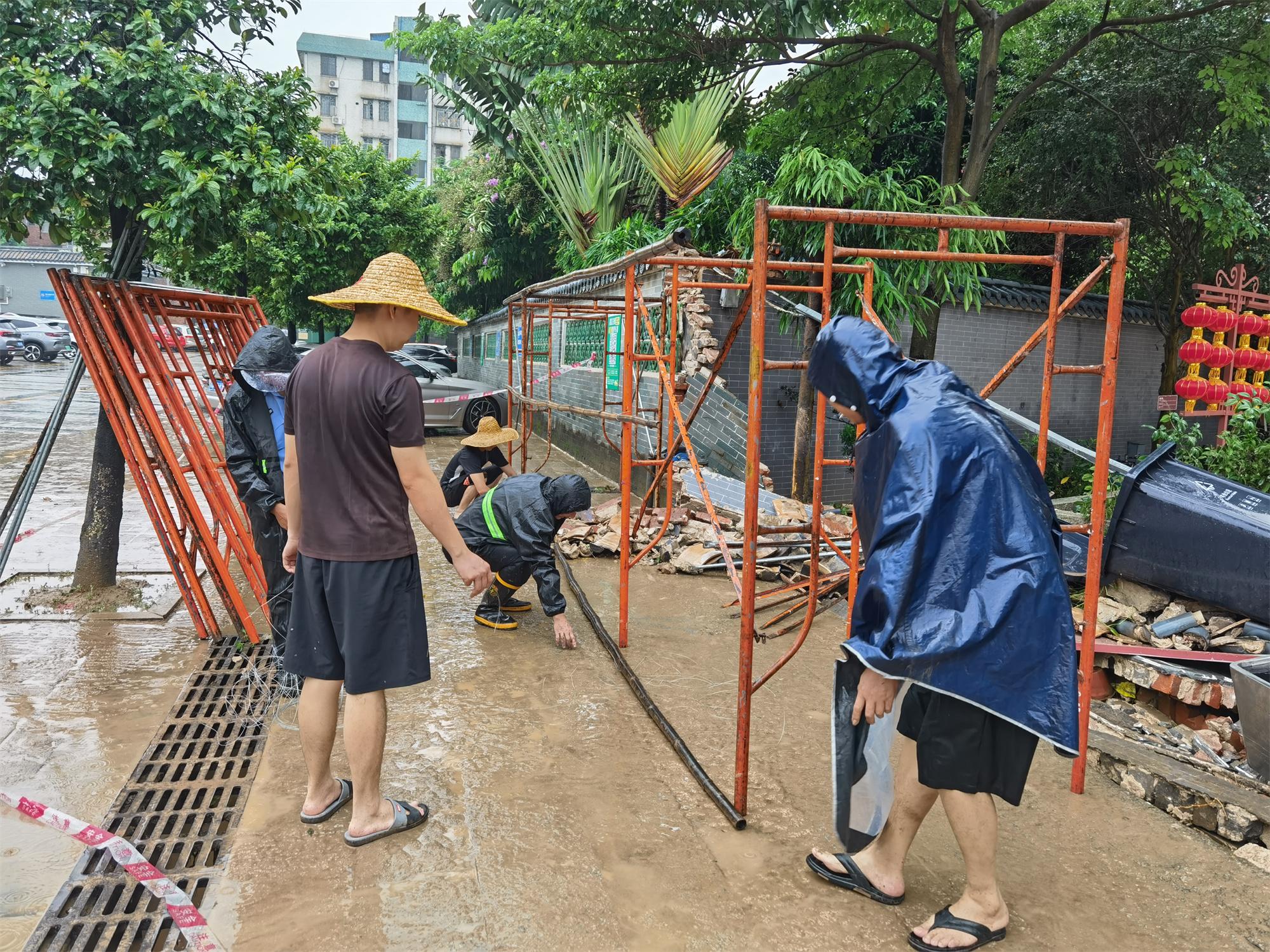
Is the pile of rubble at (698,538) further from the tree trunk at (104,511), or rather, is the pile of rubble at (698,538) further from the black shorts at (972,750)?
the black shorts at (972,750)

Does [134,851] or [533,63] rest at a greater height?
[533,63]

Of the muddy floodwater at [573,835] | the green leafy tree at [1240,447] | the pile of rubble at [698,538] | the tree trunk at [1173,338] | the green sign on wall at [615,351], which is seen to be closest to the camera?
the muddy floodwater at [573,835]

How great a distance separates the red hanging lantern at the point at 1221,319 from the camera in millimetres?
7887

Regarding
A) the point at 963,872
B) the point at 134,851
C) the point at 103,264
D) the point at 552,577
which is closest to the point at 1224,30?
the point at 552,577

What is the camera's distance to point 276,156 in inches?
175

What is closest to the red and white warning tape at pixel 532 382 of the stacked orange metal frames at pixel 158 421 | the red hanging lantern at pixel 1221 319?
the red hanging lantern at pixel 1221 319

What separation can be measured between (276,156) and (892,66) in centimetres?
576

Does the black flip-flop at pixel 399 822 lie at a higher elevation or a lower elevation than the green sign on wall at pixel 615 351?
lower

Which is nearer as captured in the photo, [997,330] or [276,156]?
[276,156]

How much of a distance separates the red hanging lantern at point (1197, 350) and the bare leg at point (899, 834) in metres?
7.12

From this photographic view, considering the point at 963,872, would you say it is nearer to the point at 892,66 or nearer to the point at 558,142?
the point at 892,66

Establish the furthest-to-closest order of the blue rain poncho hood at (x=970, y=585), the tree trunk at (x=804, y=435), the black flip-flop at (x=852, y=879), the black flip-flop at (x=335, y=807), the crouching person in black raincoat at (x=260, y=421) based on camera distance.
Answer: the tree trunk at (x=804, y=435)
the crouching person in black raincoat at (x=260, y=421)
the black flip-flop at (x=335, y=807)
the black flip-flop at (x=852, y=879)
the blue rain poncho hood at (x=970, y=585)

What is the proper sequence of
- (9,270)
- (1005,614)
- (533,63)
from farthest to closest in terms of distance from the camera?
(9,270)
(533,63)
(1005,614)

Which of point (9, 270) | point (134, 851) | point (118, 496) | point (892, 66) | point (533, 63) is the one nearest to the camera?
point (134, 851)
